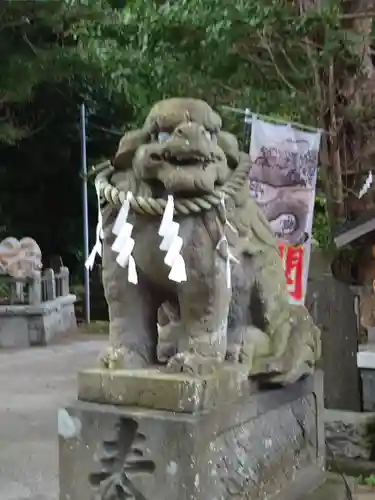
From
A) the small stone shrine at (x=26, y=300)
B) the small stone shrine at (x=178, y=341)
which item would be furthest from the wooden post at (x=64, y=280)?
the small stone shrine at (x=178, y=341)

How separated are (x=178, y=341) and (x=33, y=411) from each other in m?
4.19

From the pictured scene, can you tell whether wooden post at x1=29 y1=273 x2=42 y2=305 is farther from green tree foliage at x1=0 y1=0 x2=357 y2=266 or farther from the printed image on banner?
the printed image on banner

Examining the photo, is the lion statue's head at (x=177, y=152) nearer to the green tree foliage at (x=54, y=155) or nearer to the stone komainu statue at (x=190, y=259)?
the stone komainu statue at (x=190, y=259)

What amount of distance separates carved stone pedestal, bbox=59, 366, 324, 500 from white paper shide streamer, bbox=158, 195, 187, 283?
29 cm

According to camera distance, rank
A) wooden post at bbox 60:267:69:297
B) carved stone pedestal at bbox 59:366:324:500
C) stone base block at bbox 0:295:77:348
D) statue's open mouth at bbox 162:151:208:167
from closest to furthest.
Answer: carved stone pedestal at bbox 59:366:324:500 < statue's open mouth at bbox 162:151:208:167 < stone base block at bbox 0:295:77:348 < wooden post at bbox 60:267:69:297

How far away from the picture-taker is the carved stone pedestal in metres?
2.02

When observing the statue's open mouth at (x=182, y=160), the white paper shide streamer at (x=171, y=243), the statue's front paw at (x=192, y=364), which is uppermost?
the statue's open mouth at (x=182, y=160)

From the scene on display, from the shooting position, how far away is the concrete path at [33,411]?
4.30 m

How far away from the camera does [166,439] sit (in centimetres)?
202

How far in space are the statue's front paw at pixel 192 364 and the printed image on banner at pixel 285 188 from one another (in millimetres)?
2534

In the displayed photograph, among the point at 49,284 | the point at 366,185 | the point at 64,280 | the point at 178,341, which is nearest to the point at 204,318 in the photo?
the point at 178,341

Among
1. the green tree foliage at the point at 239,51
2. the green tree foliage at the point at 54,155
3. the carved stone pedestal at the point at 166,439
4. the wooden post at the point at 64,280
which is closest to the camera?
the carved stone pedestal at the point at 166,439

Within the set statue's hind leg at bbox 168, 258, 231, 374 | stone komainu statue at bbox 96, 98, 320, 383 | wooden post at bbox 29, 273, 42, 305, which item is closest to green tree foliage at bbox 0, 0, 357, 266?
wooden post at bbox 29, 273, 42, 305

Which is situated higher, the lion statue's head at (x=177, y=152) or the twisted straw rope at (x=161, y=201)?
the lion statue's head at (x=177, y=152)
